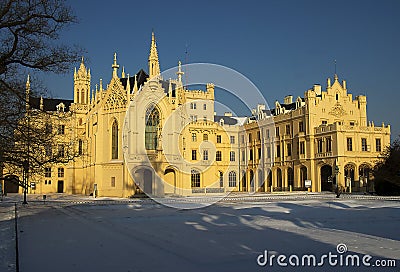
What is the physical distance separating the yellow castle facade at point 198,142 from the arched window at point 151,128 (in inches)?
5.3

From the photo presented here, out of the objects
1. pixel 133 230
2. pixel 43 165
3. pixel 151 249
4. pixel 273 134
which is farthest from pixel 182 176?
pixel 151 249

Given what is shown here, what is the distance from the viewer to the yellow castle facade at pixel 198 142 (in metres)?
57.8

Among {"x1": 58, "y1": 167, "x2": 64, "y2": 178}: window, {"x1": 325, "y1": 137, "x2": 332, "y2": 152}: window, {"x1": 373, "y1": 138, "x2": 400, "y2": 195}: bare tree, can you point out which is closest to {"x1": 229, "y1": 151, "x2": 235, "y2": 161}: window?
{"x1": 325, "y1": 137, "x2": 332, "y2": 152}: window

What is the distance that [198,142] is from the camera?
244 ft

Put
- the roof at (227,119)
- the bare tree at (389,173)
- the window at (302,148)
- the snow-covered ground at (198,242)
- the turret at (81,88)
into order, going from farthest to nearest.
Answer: the roof at (227,119), the turret at (81,88), the window at (302,148), the bare tree at (389,173), the snow-covered ground at (198,242)

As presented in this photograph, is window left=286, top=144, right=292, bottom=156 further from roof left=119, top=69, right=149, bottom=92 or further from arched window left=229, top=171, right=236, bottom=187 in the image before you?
roof left=119, top=69, right=149, bottom=92

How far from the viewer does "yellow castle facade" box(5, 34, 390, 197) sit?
57.8 metres

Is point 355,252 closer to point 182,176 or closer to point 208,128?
point 182,176

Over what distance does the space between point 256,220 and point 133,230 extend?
22.1ft

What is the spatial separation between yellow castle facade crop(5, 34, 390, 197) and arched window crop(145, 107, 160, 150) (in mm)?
133

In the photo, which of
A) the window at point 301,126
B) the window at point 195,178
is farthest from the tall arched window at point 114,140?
the window at point 301,126

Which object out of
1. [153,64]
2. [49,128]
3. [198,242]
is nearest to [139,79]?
[153,64]

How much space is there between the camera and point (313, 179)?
2667 inches

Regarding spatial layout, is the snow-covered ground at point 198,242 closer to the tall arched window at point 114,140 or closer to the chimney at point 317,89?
the tall arched window at point 114,140
